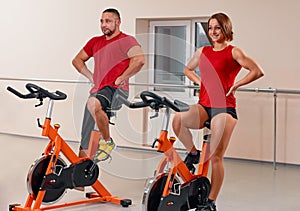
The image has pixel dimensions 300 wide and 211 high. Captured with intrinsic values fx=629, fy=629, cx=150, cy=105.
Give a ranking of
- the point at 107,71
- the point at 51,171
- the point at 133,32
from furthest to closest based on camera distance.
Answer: the point at 133,32 < the point at 107,71 < the point at 51,171

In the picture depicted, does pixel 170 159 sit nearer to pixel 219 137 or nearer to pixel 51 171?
pixel 219 137

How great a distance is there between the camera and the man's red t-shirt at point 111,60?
4832mm

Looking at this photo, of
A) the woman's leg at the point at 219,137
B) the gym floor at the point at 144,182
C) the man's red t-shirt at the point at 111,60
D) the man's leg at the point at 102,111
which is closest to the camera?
the woman's leg at the point at 219,137

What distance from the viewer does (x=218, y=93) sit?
14.2ft

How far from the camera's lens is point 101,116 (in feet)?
15.5

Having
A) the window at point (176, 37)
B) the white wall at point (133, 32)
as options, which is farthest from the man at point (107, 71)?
the window at point (176, 37)

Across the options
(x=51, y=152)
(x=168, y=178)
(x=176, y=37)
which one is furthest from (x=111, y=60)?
Answer: (x=176, y=37)

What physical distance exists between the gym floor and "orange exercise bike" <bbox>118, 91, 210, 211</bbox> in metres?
0.69

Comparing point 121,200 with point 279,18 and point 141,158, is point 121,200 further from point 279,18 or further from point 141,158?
point 279,18

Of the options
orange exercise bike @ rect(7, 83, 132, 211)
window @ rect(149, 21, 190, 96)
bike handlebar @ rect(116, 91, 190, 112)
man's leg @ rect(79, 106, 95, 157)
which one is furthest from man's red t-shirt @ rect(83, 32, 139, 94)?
bike handlebar @ rect(116, 91, 190, 112)

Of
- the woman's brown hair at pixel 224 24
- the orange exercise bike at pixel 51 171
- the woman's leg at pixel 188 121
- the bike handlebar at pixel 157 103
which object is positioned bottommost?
the orange exercise bike at pixel 51 171

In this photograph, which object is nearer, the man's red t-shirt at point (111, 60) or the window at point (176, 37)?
the man's red t-shirt at point (111, 60)

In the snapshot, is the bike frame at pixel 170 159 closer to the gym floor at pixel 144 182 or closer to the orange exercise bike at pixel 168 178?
the orange exercise bike at pixel 168 178

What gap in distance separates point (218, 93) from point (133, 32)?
389 cm
